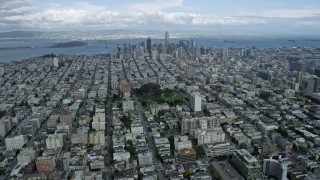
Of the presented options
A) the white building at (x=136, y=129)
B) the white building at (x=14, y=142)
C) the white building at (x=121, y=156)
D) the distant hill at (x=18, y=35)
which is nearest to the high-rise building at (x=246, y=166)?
the white building at (x=121, y=156)

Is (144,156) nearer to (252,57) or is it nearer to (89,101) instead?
(89,101)

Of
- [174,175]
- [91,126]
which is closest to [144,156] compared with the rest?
[174,175]

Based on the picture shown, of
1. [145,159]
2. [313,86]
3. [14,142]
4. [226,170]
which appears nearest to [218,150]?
[226,170]

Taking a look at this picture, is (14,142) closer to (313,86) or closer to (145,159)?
(145,159)

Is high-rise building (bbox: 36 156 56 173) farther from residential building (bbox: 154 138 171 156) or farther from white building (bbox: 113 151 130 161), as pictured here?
residential building (bbox: 154 138 171 156)

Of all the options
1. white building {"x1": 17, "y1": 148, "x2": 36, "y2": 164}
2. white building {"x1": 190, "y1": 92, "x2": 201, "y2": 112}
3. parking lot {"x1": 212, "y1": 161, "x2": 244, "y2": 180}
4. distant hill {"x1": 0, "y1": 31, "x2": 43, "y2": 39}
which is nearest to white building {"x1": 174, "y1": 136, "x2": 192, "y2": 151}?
parking lot {"x1": 212, "y1": 161, "x2": 244, "y2": 180}

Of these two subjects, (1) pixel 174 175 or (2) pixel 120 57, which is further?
(2) pixel 120 57
